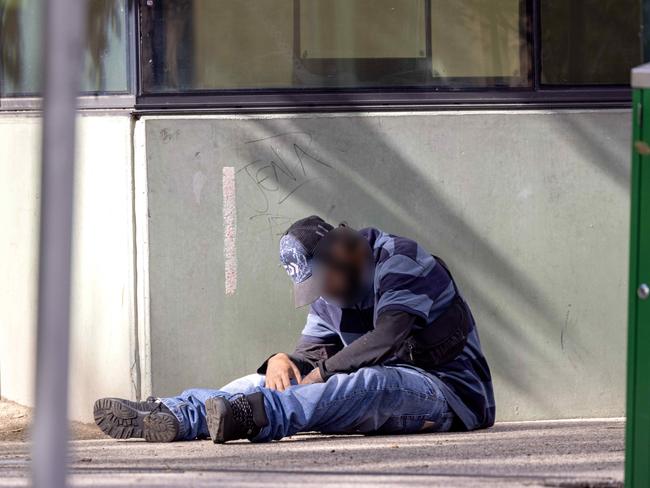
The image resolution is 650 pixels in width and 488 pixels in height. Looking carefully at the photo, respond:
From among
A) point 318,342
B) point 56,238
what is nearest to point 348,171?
point 318,342

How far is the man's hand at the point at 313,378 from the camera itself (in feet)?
15.7

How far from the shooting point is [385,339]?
472 centimetres

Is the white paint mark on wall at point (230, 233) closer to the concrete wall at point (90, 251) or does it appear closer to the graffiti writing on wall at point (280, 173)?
the graffiti writing on wall at point (280, 173)

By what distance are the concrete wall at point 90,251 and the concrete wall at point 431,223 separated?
138 mm

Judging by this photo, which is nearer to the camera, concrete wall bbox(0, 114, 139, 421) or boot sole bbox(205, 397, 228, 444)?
boot sole bbox(205, 397, 228, 444)

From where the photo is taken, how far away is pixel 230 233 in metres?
5.84

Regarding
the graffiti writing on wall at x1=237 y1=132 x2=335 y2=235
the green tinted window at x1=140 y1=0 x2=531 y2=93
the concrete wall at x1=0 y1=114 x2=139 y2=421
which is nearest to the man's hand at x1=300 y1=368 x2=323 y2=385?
the graffiti writing on wall at x1=237 y1=132 x2=335 y2=235

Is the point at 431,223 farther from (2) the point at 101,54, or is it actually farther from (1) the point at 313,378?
(2) the point at 101,54

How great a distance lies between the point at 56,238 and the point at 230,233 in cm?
389

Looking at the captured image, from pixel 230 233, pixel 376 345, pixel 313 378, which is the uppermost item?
pixel 230 233

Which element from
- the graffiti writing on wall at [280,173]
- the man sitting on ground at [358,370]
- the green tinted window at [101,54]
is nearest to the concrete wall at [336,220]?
the graffiti writing on wall at [280,173]

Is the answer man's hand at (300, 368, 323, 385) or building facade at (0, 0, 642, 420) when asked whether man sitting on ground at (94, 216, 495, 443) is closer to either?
man's hand at (300, 368, 323, 385)

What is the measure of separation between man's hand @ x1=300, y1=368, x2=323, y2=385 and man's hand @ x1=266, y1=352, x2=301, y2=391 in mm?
99

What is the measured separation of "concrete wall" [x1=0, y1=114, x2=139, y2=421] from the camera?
583cm
